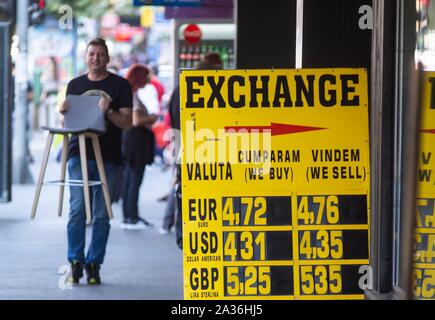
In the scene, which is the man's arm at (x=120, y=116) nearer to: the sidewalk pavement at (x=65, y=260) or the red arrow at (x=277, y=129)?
the sidewalk pavement at (x=65, y=260)

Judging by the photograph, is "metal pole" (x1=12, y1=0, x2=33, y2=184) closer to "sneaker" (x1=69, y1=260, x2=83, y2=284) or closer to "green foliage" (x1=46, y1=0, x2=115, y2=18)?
"sneaker" (x1=69, y1=260, x2=83, y2=284)

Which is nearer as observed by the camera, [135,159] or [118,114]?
[118,114]

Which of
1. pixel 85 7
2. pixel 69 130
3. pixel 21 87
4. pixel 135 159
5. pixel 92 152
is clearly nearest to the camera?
pixel 69 130

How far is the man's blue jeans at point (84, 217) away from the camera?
31.3 ft

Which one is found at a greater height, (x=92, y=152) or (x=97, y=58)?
(x=97, y=58)

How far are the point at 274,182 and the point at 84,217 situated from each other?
2993mm

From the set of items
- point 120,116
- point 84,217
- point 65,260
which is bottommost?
point 65,260

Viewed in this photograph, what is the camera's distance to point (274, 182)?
7.00m

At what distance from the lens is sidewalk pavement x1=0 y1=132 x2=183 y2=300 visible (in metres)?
9.38

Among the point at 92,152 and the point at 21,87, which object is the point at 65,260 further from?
the point at 21,87

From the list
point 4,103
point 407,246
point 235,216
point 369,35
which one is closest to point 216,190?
point 235,216

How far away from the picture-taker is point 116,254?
11828 mm

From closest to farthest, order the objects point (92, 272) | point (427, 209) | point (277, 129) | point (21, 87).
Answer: point (277, 129)
point (427, 209)
point (92, 272)
point (21, 87)

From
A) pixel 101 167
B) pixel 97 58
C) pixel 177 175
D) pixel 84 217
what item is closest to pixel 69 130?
pixel 101 167
